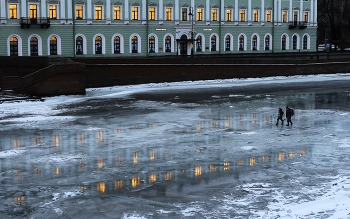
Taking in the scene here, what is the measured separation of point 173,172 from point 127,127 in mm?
8656

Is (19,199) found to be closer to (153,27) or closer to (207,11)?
(153,27)

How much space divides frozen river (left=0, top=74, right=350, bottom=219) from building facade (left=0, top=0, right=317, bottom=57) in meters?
18.9

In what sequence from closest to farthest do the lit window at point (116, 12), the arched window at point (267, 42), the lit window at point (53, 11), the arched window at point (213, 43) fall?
the lit window at point (53, 11) → the lit window at point (116, 12) → the arched window at point (213, 43) → the arched window at point (267, 42)

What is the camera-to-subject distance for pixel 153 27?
2318 inches

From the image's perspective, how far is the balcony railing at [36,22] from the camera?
51375 millimetres

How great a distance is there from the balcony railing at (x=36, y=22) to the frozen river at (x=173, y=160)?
59.6 ft

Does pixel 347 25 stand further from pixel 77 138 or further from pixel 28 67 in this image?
pixel 77 138

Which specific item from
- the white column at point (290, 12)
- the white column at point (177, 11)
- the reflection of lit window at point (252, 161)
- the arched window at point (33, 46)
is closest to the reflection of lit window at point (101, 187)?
the reflection of lit window at point (252, 161)

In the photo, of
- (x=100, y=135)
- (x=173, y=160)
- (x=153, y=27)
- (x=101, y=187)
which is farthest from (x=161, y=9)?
(x=101, y=187)

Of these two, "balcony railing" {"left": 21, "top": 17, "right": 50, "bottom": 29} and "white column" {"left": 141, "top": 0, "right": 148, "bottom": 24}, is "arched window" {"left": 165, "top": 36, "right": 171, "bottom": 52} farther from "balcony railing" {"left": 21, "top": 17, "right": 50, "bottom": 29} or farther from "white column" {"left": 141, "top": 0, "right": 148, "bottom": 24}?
"balcony railing" {"left": 21, "top": 17, "right": 50, "bottom": 29}

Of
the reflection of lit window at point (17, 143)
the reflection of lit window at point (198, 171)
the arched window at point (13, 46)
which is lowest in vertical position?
the reflection of lit window at point (198, 171)

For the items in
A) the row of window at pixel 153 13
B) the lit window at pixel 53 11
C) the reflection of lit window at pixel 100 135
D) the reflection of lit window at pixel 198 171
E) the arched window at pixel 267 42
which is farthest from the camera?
the arched window at pixel 267 42

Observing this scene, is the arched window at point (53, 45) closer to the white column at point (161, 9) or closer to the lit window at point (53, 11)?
the lit window at point (53, 11)

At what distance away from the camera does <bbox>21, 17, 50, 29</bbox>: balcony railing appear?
169 feet
